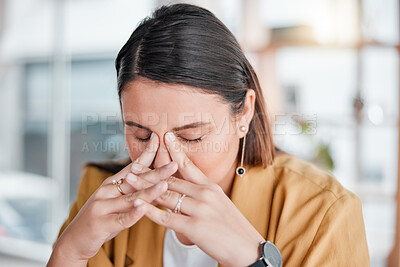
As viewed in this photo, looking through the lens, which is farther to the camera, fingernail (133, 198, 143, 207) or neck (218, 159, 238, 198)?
neck (218, 159, 238, 198)

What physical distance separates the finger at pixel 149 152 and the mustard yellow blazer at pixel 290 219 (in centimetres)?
30

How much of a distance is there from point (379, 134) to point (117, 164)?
6.07 ft

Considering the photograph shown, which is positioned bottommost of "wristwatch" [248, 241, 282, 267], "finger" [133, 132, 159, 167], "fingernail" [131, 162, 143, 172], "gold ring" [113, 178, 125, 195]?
"wristwatch" [248, 241, 282, 267]

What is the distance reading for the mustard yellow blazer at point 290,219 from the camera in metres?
0.98

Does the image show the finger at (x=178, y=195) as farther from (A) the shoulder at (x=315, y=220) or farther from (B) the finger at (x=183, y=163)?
(A) the shoulder at (x=315, y=220)

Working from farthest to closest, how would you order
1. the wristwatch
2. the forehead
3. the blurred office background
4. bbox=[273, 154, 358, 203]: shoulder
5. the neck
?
the blurred office background, the neck, bbox=[273, 154, 358, 203]: shoulder, the forehead, the wristwatch

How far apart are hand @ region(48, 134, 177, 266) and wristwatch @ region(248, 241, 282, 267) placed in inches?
10.1

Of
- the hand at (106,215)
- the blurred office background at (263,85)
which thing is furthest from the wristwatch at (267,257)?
the blurred office background at (263,85)

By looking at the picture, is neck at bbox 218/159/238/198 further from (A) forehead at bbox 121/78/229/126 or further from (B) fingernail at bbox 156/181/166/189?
(B) fingernail at bbox 156/181/166/189

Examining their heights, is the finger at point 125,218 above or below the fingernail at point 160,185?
below

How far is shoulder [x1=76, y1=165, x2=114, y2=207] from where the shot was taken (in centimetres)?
127

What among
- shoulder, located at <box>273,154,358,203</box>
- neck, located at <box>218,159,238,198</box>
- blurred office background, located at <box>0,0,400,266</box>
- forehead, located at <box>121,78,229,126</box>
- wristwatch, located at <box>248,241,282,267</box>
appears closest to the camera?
wristwatch, located at <box>248,241,282,267</box>

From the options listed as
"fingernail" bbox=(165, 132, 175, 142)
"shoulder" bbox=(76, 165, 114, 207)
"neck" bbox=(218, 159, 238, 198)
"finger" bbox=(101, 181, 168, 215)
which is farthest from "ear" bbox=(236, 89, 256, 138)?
"shoulder" bbox=(76, 165, 114, 207)

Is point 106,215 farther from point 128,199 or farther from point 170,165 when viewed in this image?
point 170,165
